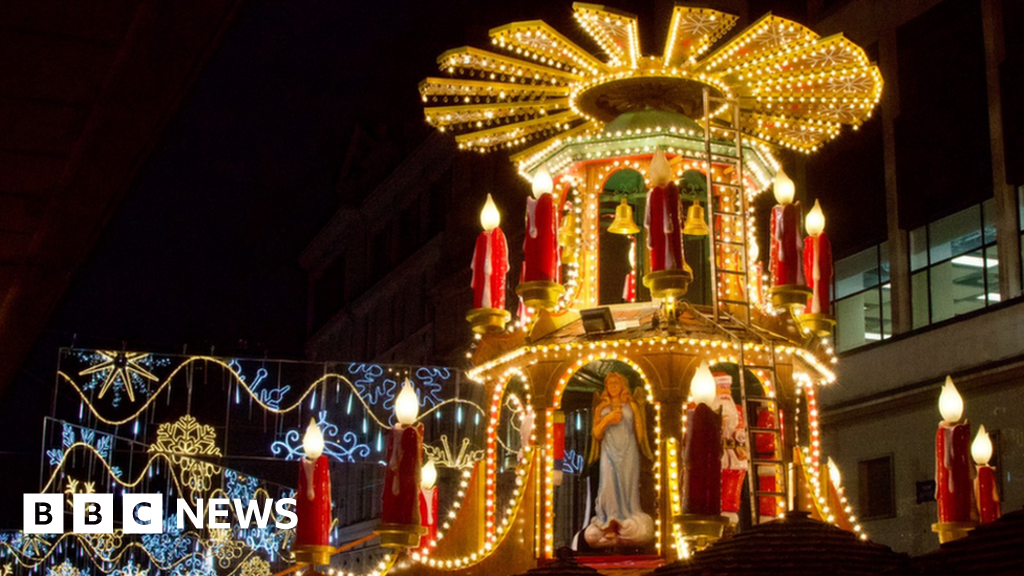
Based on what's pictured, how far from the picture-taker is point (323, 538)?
10289 millimetres

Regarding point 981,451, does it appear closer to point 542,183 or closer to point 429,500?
point 542,183

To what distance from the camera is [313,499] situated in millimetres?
10297

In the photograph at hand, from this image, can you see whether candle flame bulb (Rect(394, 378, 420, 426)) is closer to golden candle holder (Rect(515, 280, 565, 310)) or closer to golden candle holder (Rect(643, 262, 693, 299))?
golden candle holder (Rect(515, 280, 565, 310))

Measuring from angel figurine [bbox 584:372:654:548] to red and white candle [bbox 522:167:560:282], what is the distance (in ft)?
5.32

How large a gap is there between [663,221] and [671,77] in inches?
112

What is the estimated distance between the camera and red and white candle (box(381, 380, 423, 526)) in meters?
9.95

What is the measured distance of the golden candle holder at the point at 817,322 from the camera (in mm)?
10945

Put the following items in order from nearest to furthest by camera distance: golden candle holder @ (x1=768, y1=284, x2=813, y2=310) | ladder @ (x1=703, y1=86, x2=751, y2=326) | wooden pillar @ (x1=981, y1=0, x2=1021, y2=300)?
golden candle holder @ (x1=768, y1=284, x2=813, y2=310), ladder @ (x1=703, y1=86, x2=751, y2=326), wooden pillar @ (x1=981, y1=0, x2=1021, y2=300)

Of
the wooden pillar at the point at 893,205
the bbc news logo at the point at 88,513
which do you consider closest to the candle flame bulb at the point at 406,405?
the bbc news logo at the point at 88,513

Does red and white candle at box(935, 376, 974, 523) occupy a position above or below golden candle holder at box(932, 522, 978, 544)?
above

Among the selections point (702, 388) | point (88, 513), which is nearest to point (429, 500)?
point (702, 388)

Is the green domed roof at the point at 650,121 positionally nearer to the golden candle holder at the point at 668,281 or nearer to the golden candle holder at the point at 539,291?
the golden candle holder at the point at 539,291

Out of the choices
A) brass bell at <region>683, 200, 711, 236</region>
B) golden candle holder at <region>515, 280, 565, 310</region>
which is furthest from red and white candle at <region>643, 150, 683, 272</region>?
brass bell at <region>683, 200, 711, 236</region>

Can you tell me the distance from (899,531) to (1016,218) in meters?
6.86
